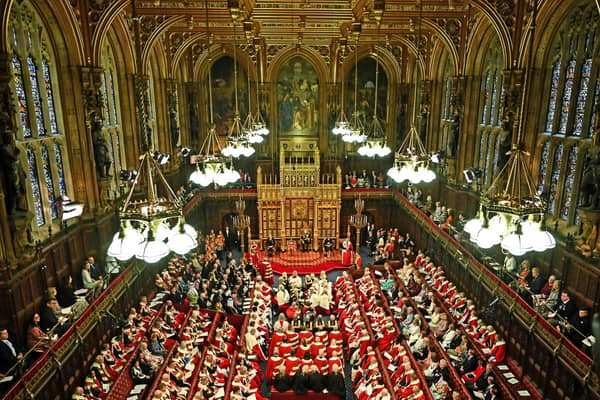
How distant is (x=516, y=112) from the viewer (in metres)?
11.9

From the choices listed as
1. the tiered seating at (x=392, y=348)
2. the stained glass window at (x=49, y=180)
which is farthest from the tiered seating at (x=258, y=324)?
the stained glass window at (x=49, y=180)

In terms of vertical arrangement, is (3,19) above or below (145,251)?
above

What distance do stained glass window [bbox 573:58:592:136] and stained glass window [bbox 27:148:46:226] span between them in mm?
13934

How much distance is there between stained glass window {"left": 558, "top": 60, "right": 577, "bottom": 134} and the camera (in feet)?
37.5

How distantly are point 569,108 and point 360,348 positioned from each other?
337 inches

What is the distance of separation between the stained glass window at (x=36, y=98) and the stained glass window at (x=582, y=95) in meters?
13.9

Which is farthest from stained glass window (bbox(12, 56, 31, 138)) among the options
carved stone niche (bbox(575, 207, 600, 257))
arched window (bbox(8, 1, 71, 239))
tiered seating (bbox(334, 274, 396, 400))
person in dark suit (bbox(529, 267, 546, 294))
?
person in dark suit (bbox(529, 267, 546, 294))

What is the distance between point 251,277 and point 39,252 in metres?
8.84

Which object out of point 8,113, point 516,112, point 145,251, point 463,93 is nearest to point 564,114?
point 516,112

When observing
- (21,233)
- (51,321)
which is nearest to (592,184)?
(21,233)

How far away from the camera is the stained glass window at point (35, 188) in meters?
10.9

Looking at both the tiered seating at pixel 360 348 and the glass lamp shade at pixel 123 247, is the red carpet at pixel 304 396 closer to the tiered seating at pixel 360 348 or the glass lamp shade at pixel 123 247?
the tiered seating at pixel 360 348

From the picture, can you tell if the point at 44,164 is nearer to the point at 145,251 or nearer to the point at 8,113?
the point at 8,113

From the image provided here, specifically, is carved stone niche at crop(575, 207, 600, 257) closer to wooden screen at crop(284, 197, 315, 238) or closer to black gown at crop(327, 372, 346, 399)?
black gown at crop(327, 372, 346, 399)
